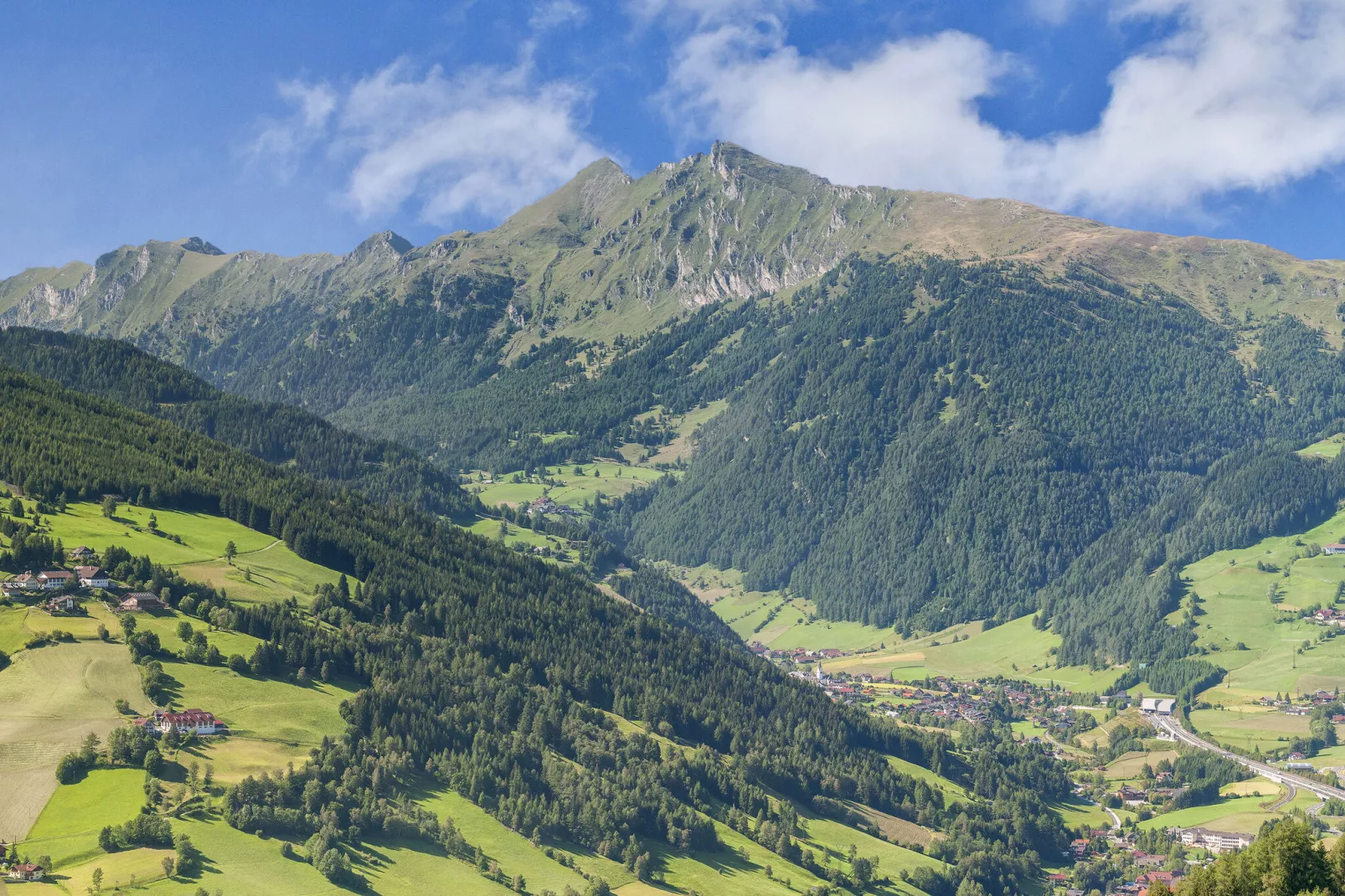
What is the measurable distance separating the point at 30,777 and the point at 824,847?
106 meters

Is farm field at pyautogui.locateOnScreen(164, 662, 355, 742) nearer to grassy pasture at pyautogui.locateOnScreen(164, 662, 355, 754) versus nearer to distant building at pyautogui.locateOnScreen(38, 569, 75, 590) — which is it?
grassy pasture at pyautogui.locateOnScreen(164, 662, 355, 754)

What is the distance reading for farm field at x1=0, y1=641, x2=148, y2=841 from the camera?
137 meters

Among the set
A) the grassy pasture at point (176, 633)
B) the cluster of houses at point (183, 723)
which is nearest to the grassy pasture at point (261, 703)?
the cluster of houses at point (183, 723)

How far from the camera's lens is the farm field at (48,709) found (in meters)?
137

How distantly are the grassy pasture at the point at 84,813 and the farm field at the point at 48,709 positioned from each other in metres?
1.57

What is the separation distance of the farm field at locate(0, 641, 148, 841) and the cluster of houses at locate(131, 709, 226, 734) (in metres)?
3.22

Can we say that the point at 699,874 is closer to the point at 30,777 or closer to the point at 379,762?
the point at 379,762

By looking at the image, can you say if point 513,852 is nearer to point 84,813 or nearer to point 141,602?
point 84,813

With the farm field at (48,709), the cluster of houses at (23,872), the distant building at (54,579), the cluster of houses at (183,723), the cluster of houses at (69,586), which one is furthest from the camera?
the distant building at (54,579)

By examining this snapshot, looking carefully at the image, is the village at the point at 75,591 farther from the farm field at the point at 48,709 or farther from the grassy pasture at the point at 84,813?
the grassy pasture at the point at 84,813

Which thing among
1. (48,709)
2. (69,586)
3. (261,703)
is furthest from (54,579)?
(261,703)

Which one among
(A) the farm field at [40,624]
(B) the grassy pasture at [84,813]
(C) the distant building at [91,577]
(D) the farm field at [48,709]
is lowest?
(B) the grassy pasture at [84,813]

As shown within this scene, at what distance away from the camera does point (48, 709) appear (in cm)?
15175

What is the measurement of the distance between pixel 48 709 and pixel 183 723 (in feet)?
46.7
